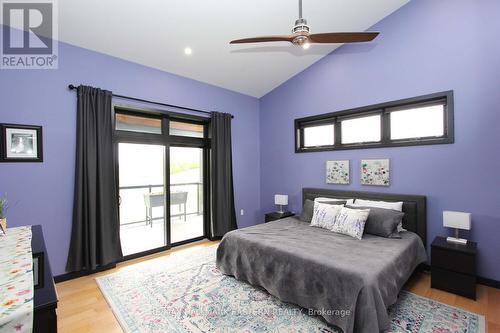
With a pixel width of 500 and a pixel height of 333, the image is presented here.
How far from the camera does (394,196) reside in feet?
11.2

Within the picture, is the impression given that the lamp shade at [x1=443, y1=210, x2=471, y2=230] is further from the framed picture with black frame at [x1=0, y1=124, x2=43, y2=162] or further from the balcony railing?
the framed picture with black frame at [x1=0, y1=124, x2=43, y2=162]

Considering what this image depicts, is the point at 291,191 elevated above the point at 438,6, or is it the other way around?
the point at 438,6

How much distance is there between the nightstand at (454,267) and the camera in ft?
8.13

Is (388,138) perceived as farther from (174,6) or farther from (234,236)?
(174,6)

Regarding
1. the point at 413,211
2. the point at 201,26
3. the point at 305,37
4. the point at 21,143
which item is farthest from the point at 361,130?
the point at 21,143

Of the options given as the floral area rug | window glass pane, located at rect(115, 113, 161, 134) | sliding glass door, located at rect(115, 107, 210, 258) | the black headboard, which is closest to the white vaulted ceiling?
window glass pane, located at rect(115, 113, 161, 134)

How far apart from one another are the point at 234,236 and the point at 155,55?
9.74 feet

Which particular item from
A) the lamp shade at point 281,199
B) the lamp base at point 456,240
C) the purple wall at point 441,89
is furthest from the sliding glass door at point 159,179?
the lamp base at point 456,240

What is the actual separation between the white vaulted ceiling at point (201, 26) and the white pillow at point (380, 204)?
8.78ft

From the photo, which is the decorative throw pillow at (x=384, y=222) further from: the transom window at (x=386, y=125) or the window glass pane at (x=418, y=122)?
the window glass pane at (x=418, y=122)

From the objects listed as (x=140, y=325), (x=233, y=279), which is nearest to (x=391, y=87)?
(x=233, y=279)

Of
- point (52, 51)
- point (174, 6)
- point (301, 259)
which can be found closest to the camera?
point (301, 259)

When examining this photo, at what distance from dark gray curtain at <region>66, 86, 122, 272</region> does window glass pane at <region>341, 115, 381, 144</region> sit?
383 centimetres

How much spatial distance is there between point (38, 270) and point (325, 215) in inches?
121
